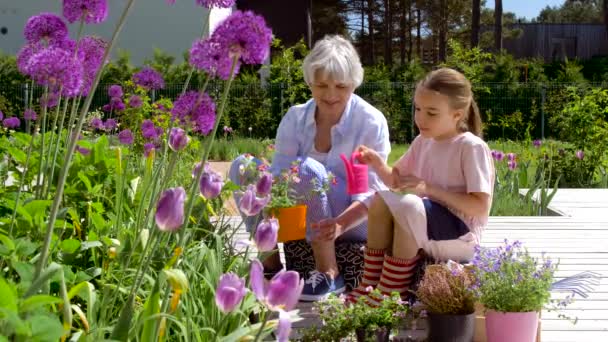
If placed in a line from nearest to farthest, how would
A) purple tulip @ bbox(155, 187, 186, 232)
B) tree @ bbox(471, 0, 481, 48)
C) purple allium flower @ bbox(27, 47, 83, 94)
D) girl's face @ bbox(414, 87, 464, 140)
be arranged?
purple tulip @ bbox(155, 187, 186, 232), purple allium flower @ bbox(27, 47, 83, 94), girl's face @ bbox(414, 87, 464, 140), tree @ bbox(471, 0, 481, 48)

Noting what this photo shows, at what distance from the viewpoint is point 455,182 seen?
288cm

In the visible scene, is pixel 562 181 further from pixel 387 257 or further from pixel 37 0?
pixel 37 0

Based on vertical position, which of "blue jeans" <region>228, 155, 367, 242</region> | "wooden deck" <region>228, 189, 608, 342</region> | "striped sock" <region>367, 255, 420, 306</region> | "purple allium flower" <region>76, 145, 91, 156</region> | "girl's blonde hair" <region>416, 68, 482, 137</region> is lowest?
"wooden deck" <region>228, 189, 608, 342</region>

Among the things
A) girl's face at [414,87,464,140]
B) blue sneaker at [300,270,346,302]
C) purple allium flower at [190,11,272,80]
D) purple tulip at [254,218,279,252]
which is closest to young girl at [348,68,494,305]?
girl's face at [414,87,464,140]

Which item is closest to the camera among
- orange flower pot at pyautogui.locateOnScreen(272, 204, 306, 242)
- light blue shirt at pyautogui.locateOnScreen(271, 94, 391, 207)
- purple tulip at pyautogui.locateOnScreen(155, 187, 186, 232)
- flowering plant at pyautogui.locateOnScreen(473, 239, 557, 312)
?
purple tulip at pyautogui.locateOnScreen(155, 187, 186, 232)

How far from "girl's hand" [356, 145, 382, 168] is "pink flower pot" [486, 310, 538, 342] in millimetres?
655

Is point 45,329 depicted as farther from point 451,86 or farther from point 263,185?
point 451,86

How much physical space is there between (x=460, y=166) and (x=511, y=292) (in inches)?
24.0

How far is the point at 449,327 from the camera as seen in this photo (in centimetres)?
237

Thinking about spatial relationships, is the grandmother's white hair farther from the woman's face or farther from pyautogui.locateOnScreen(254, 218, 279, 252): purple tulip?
pyautogui.locateOnScreen(254, 218, 279, 252): purple tulip

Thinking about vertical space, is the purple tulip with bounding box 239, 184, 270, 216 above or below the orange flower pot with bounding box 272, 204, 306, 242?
above

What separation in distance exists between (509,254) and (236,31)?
1.30m

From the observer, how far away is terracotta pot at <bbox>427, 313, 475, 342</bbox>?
2.37m

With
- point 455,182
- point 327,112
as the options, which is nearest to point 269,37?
point 455,182
